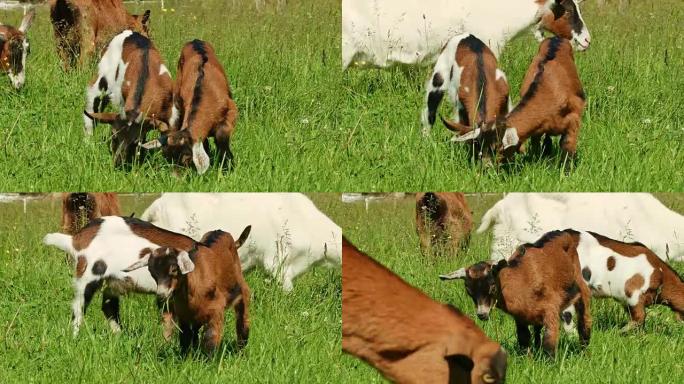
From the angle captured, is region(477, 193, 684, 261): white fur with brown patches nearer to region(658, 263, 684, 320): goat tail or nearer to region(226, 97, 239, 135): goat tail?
region(658, 263, 684, 320): goat tail

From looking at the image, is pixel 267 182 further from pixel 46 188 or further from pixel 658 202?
pixel 658 202

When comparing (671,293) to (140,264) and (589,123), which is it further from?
(140,264)

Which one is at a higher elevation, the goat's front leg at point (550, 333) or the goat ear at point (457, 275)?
the goat ear at point (457, 275)

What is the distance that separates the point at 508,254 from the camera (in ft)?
36.0

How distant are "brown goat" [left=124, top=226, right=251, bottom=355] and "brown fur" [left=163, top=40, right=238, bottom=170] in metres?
1.23

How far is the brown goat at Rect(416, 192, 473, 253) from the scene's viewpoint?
11.4m

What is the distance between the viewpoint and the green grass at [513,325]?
10.6 m

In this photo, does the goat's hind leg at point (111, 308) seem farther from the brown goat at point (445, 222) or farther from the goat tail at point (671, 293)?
the goat tail at point (671, 293)

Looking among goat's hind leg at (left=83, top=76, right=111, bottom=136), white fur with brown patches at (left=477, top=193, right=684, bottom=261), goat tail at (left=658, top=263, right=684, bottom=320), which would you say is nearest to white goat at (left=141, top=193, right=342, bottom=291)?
white fur with brown patches at (left=477, top=193, right=684, bottom=261)

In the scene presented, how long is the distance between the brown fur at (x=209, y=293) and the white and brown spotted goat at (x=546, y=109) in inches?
89.6

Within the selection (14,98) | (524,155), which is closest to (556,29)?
(524,155)

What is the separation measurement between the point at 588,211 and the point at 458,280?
122 centimetres

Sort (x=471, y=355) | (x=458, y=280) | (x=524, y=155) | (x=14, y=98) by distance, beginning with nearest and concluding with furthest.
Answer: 1. (x=471, y=355)
2. (x=458, y=280)
3. (x=524, y=155)
4. (x=14, y=98)

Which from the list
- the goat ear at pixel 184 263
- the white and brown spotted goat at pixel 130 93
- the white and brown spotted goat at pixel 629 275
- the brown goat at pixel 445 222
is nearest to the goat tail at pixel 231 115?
the white and brown spotted goat at pixel 130 93
